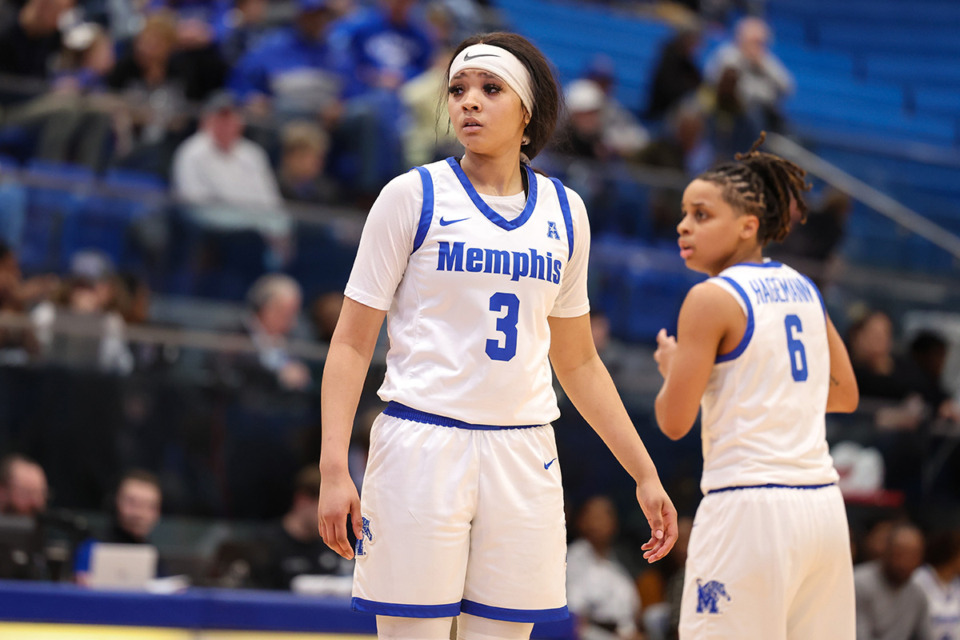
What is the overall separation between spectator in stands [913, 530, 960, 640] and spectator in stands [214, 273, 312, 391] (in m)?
4.03

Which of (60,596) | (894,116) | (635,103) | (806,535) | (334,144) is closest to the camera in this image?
(806,535)

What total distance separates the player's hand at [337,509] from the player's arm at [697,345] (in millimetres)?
1305

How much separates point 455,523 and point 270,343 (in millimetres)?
4338

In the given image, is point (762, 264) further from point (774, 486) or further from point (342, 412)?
point (342, 412)

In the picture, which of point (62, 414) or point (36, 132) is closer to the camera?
point (62, 414)

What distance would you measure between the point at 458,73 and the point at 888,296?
21.4ft

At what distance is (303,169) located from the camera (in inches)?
330

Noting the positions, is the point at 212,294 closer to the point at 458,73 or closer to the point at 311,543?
the point at 311,543

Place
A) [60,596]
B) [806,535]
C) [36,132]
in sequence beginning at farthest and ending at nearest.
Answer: [36,132] < [60,596] < [806,535]

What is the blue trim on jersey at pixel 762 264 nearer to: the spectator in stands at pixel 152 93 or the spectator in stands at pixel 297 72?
the spectator in stands at pixel 152 93

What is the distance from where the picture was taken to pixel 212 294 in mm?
7289

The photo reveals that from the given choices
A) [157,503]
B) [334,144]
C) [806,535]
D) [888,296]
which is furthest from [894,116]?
[806,535]

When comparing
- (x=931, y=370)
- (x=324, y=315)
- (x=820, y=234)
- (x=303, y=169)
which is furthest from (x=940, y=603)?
(x=303, y=169)

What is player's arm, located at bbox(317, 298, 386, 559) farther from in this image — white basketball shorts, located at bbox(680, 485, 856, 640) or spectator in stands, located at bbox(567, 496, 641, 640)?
spectator in stands, located at bbox(567, 496, 641, 640)
